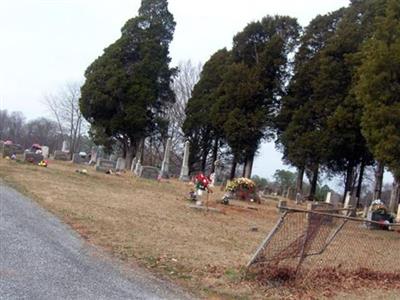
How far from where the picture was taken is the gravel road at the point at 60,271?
5551 millimetres

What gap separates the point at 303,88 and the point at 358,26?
18.3 ft

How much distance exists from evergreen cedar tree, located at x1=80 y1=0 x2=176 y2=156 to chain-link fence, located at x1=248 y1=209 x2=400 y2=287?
32898 millimetres

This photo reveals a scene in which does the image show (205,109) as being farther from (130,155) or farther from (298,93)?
(298,93)

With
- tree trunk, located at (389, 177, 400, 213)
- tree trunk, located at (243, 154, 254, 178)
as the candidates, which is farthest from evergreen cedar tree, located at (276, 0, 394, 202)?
tree trunk, located at (389, 177, 400, 213)

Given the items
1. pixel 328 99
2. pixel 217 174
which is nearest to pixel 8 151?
pixel 328 99

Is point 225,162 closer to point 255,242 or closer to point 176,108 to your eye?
point 176,108

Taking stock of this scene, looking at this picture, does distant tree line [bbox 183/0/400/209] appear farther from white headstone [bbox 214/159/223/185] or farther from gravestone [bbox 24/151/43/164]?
gravestone [bbox 24/151/43/164]

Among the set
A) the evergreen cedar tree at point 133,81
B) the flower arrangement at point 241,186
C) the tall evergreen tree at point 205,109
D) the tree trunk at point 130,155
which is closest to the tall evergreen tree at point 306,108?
the tall evergreen tree at point 205,109

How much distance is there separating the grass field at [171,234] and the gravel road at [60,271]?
46 centimetres

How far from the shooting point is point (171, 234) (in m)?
10.9

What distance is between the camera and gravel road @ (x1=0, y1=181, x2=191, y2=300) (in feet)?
18.2

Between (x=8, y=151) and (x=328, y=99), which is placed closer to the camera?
(x=8, y=151)

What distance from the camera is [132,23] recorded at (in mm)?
44188

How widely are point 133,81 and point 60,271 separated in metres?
37.2
